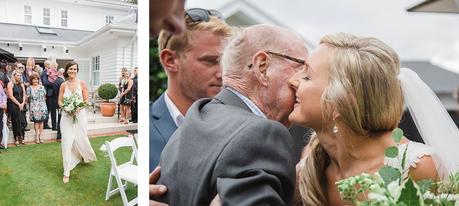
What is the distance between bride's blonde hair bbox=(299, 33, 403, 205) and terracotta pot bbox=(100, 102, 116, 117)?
3.40 feet

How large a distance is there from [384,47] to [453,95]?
371 millimetres

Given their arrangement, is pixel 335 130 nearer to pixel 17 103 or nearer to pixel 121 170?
pixel 121 170

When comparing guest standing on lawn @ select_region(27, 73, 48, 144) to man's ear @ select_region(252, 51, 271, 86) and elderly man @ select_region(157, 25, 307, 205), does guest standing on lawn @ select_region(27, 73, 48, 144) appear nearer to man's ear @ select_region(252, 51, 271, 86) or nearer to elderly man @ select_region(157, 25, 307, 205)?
elderly man @ select_region(157, 25, 307, 205)

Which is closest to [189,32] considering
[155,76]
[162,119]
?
[155,76]

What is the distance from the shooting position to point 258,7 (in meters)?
2.12

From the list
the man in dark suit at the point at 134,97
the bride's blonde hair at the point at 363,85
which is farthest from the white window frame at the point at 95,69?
the bride's blonde hair at the point at 363,85

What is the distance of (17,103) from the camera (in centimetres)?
279

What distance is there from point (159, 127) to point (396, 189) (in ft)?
3.32

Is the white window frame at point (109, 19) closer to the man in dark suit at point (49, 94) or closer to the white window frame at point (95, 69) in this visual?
the white window frame at point (95, 69)

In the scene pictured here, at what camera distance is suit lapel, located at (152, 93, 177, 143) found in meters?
2.16

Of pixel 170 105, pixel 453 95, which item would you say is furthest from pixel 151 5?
pixel 453 95

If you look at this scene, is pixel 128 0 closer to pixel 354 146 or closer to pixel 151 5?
pixel 151 5

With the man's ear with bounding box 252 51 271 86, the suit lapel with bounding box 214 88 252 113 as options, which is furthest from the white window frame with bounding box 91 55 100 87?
the man's ear with bounding box 252 51 271 86

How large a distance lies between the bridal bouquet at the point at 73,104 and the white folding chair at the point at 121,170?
237 mm
